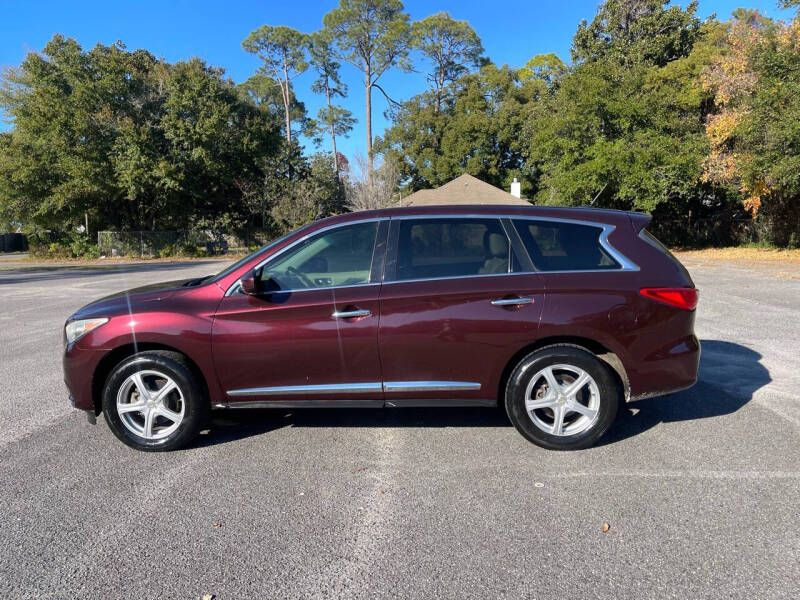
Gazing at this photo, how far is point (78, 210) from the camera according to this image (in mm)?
30688

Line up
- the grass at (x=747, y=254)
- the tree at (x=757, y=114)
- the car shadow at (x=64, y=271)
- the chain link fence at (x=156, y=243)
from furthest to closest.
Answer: the chain link fence at (x=156, y=243), the grass at (x=747, y=254), the car shadow at (x=64, y=271), the tree at (x=757, y=114)

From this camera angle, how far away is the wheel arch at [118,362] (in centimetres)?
382

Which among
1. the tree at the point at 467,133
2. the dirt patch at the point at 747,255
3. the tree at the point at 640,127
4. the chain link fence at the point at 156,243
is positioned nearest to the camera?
the dirt patch at the point at 747,255

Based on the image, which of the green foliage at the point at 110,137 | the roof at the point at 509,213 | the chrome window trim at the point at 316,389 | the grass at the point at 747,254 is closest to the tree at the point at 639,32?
the grass at the point at 747,254

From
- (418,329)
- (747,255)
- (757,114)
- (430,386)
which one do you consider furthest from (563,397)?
(747,255)

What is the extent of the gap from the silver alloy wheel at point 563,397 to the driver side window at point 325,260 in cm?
159

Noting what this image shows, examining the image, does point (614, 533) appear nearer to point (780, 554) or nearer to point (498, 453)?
point (780, 554)

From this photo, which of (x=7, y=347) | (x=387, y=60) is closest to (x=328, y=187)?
(x=387, y=60)

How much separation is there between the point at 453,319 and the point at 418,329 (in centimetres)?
27

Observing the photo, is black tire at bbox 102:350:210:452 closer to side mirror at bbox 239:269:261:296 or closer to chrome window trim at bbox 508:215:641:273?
side mirror at bbox 239:269:261:296

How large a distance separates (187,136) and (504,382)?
32462 mm

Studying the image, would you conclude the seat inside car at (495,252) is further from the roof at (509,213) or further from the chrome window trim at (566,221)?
the roof at (509,213)

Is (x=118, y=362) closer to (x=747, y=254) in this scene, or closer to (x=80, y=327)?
(x=80, y=327)

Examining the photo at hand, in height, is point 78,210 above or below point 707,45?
below
